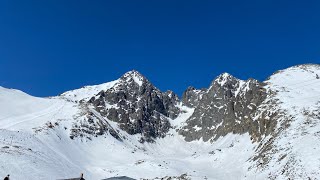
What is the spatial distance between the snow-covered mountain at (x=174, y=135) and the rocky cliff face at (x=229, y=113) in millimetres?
458

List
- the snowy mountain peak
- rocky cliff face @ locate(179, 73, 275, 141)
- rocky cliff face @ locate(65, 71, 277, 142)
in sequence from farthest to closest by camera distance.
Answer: the snowy mountain peak
rocky cliff face @ locate(65, 71, 277, 142)
rocky cliff face @ locate(179, 73, 275, 141)

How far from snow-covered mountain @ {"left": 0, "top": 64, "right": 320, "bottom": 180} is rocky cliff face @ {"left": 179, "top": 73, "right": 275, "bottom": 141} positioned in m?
0.46

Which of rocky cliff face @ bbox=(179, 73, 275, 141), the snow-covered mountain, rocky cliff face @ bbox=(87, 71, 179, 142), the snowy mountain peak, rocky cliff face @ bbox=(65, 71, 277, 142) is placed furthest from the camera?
the snowy mountain peak

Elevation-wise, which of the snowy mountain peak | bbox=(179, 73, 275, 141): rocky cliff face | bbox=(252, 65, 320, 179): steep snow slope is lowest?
Answer: bbox=(252, 65, 320, 179): steep snow slope

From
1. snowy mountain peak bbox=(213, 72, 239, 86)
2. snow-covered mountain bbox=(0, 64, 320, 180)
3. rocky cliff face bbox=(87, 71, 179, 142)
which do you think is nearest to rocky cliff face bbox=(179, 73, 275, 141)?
snowy mountain peak bbox=(213, 72, 239, 86)

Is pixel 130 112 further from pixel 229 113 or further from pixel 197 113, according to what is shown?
pixel 229 113

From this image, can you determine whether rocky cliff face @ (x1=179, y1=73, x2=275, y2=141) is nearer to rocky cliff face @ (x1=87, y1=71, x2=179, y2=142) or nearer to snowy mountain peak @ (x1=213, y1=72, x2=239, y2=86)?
snowy mountain peak @ (x1=213, y1=72, x2=239, y2=86)

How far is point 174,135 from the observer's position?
608ft

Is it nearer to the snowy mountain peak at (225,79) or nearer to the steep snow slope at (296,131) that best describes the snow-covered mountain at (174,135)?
the snowy mountain peak at (225,79)

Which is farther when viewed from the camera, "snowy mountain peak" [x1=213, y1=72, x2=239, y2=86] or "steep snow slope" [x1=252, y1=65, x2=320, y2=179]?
"snowy mountain peak" [x1=213, y1=72, x2=239, y2=86]

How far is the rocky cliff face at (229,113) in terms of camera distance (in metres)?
125

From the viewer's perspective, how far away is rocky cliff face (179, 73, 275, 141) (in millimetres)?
124688

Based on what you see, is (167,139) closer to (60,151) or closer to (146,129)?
(146,129)

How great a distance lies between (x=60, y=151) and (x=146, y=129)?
72108 mm
